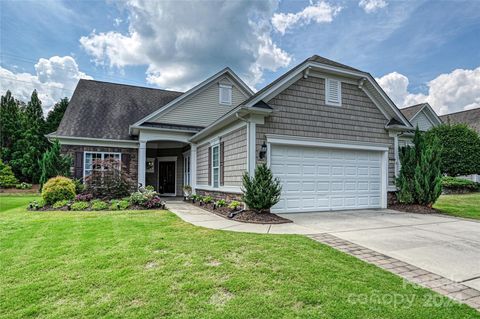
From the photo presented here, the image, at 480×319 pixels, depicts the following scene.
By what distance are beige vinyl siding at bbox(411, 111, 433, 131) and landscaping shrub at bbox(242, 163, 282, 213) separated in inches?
682

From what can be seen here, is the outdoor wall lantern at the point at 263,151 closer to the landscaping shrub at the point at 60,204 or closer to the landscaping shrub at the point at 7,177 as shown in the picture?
the landscaping shrub at the point at 60,204

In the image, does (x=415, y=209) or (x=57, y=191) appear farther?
(x=57, y=191)

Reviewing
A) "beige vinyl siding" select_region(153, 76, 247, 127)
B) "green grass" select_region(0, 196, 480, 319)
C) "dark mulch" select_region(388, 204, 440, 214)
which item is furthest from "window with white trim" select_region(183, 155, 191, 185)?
"green grass" select_region(0, 196, 480, 319)

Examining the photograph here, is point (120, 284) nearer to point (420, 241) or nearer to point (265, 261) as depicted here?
point (265, 261)

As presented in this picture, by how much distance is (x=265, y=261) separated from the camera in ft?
13.5

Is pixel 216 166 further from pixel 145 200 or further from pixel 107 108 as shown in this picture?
pixel 107 108

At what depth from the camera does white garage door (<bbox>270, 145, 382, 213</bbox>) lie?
9125mm

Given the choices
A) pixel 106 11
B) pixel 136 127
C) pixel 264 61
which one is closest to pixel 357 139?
pixel 264 61

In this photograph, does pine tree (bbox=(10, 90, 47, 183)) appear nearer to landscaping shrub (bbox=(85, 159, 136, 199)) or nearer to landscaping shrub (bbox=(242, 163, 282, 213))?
landscaping shrub (bbox=(85, 159, 136, 199))

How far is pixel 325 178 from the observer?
9758mm

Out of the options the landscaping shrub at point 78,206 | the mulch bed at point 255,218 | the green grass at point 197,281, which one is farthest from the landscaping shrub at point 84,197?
the mulch bed at point 255,218

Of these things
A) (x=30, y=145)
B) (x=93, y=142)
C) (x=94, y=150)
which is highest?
(x=30, y=145)

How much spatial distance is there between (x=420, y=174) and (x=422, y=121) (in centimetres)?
1353

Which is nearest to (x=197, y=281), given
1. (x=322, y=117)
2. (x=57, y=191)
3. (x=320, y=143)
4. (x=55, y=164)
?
(x=320, y=143)
